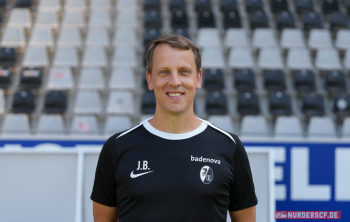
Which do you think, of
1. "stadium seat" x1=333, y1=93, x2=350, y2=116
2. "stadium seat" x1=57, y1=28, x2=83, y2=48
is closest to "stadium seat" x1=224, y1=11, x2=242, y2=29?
"stadium seat" x1=333, y1=93, x2=350, y2=116

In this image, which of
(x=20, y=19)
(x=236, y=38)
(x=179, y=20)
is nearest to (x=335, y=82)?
(x=236, y=38)

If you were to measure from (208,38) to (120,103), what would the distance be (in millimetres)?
2298

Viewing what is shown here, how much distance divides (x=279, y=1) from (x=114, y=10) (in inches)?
137

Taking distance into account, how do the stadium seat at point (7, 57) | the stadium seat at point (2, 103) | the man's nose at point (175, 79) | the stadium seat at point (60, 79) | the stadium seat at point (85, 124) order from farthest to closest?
the stadium seat at point (7, 57)
the stadium seat at point (60, 79)
the stadium seat at point (2, 103)
the stadium seat at point (85, 124)
the man's nose at point (175, 79)

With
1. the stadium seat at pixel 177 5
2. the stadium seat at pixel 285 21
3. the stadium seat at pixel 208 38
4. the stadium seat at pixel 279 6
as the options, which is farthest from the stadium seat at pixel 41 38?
the stadium seat at pixel 279 6

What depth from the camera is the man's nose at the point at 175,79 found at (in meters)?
1.36

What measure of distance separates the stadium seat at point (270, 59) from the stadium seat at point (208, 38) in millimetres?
830

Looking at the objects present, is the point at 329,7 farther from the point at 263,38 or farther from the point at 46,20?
the point at 46,20

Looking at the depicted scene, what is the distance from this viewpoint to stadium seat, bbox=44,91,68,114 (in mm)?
6391

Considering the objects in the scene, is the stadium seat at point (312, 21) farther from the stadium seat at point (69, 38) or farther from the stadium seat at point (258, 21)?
the stadium seat at point (69, 38)

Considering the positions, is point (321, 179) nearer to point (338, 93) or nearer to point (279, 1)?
point (338, 93)

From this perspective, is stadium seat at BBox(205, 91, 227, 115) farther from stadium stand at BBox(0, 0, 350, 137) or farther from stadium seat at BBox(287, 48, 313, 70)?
stadium seat at BBox(287, 48, 313, 70)

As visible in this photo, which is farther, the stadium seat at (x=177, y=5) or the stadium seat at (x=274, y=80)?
the stadium seat at (x=177, y=5)

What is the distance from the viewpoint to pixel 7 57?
705cm
